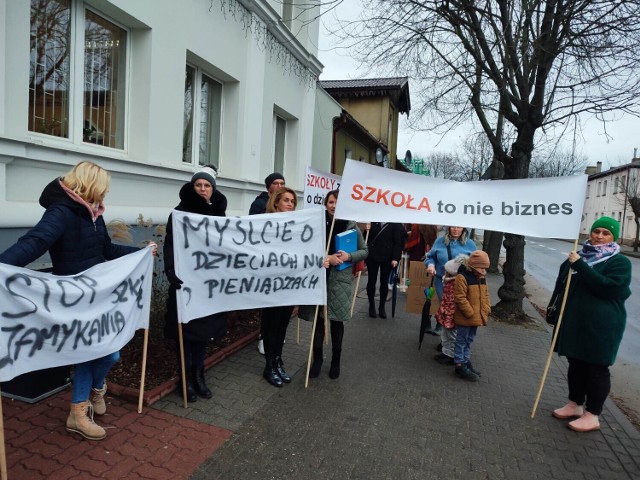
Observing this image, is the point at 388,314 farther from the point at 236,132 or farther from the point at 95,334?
the point at 95,334

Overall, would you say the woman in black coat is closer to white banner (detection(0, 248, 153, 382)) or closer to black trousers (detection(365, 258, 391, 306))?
black trousers (detection(365, 258, 391, 306))

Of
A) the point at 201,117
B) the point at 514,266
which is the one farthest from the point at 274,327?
the point at 514,266

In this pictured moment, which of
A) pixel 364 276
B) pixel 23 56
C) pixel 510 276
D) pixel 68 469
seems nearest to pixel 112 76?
pixel 23 56

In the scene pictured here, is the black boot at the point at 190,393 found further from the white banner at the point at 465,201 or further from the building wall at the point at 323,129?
the building wall at the point at 323,129

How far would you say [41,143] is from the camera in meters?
3.76

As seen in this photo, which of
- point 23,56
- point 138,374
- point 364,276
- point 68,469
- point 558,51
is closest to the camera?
point 68,469

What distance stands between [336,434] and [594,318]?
7.62 ft

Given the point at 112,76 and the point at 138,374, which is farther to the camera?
the point at 112,76

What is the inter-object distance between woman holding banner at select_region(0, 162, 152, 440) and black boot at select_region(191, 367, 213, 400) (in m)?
0.73

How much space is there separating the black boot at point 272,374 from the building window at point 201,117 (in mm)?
3578

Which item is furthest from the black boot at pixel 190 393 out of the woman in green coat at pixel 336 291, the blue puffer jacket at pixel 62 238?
the blue puffer jacket at pixel 62 238

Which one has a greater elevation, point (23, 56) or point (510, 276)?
point (23, 56)

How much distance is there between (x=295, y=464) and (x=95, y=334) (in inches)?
63.2

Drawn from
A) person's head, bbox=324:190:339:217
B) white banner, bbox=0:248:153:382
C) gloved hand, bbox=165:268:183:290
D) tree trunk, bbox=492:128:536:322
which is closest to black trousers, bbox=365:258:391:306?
tree trunk, bbox=492:128:536:322
